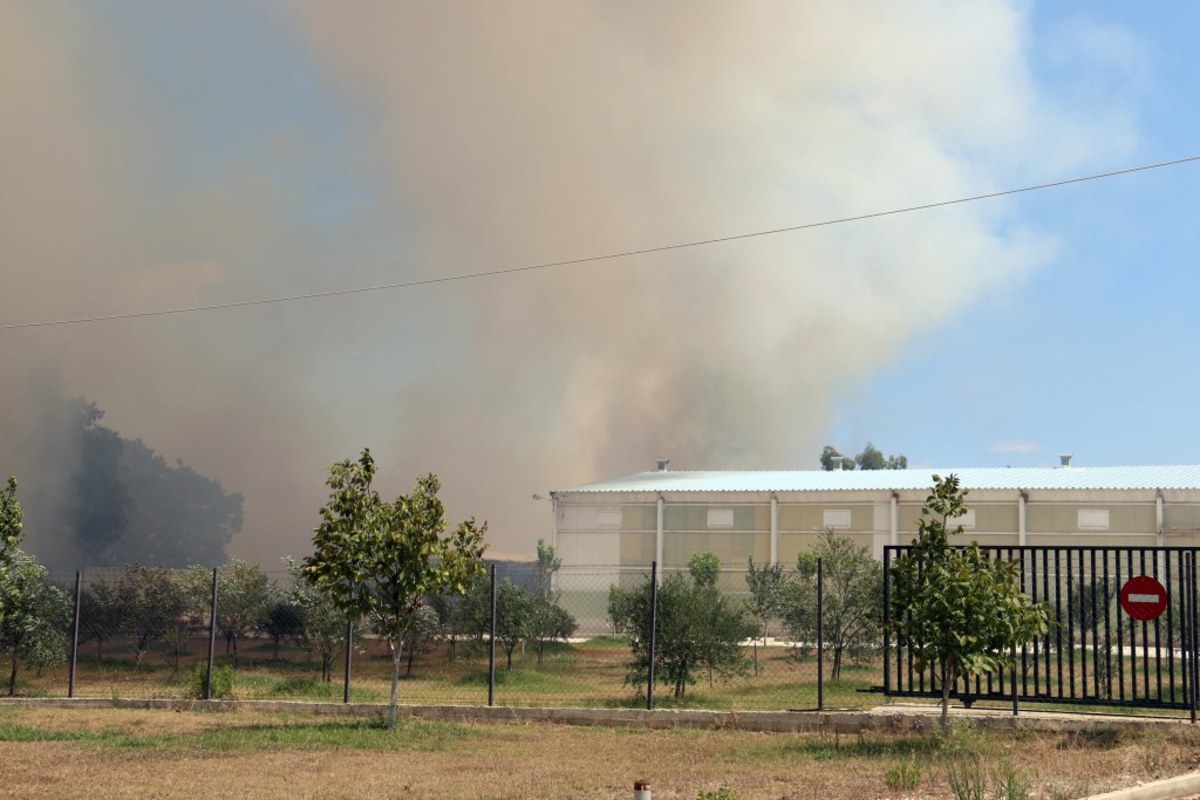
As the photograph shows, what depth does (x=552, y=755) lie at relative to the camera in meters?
18.0

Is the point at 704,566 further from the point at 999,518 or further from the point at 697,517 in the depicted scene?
the point at 999,518

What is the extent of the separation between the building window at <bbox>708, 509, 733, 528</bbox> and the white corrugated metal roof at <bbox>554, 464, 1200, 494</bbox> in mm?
1195

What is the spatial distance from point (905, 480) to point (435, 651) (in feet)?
117

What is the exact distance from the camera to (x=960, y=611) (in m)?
18.2

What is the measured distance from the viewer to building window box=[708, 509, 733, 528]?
68875mm

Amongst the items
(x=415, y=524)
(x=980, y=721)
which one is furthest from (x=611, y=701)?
(x=980, y=721)

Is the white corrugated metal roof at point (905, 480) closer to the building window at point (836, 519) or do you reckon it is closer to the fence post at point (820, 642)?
the building window at point (836, 519)

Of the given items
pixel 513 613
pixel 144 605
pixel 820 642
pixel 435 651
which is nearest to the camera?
pixel 820 642

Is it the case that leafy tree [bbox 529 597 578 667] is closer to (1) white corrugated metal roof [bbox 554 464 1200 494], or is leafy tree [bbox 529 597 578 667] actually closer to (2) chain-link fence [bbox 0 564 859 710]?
(2) chain-link fence [bbox 0 564 859 710]

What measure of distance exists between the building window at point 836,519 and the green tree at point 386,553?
4616 cm

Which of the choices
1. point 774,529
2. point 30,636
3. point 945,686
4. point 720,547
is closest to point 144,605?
point 30,636

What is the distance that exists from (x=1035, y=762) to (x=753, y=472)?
64.0 meters

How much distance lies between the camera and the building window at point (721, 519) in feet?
226

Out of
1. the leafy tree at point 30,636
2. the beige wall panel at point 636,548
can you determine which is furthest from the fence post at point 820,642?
the beige wall panel at point 636,548
